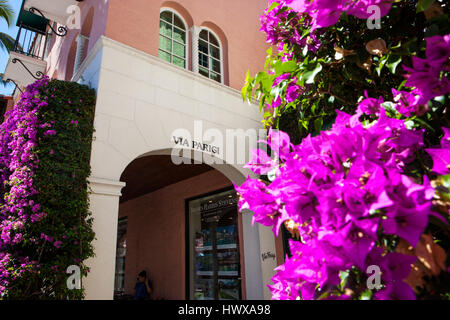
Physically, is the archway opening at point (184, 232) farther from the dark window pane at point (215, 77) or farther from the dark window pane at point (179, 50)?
the dark window pane at point (179, 50)

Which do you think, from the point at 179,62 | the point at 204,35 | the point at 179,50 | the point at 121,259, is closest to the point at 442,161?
the point at 179,62

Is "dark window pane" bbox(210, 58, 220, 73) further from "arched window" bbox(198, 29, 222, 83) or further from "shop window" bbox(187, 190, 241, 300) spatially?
"shop window" bbox(187, 190, 241, 300)

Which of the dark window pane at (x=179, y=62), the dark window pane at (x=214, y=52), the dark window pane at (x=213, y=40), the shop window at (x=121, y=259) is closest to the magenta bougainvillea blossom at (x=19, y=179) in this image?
the dark window pane at (x=179, y=62)

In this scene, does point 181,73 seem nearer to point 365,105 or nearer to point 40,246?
point 40,246

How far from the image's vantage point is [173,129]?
5.00 m

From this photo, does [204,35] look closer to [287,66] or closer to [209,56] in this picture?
[209,56]

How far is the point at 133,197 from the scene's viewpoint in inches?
419

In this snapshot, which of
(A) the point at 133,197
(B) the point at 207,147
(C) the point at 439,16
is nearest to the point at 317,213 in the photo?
(C) the point at 439,16

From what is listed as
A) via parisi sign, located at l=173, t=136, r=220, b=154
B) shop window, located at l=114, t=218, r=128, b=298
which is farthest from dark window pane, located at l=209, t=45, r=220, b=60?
shop window, located at l=114, t=218, r=128, b=298

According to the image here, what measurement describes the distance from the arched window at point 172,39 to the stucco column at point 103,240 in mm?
2885

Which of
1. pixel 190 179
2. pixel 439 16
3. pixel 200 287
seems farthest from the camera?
pixel 190 179

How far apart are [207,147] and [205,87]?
1.24 m

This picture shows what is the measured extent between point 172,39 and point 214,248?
509cm

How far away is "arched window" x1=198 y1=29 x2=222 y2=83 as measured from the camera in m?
6.29
